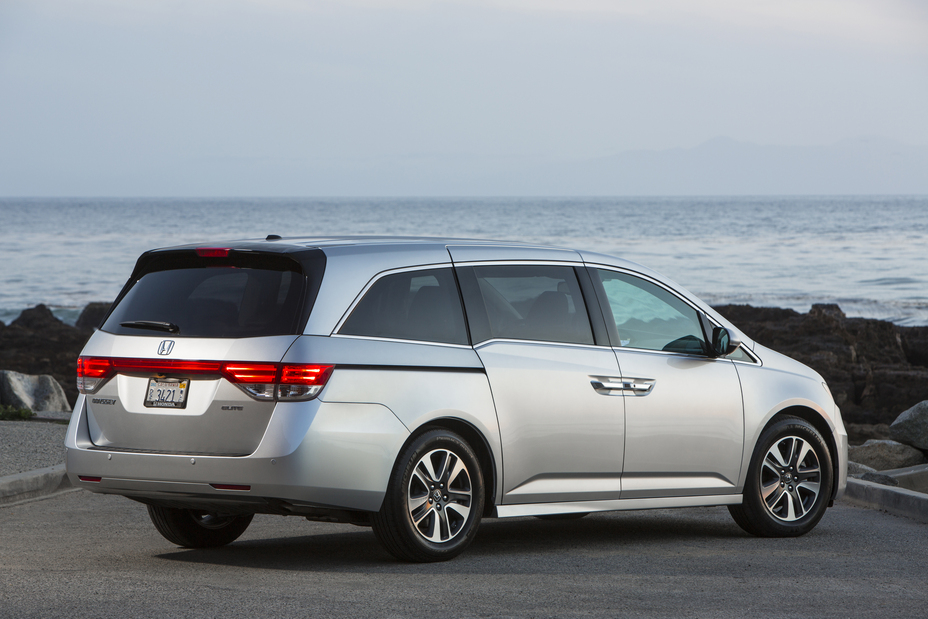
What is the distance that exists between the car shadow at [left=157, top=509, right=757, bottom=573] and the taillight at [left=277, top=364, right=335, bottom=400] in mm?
1134

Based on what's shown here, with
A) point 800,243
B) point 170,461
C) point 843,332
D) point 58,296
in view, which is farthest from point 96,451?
point 800,243

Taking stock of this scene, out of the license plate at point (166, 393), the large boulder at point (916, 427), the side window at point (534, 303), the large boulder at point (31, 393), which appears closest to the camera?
the license plate at point (166, 393)

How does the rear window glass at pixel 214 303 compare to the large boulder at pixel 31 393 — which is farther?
the large boulder at pixel 31 393

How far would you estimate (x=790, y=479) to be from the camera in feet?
27.5

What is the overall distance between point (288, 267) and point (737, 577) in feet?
9.89

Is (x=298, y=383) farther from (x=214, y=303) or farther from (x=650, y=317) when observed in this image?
(x=650, y=317)

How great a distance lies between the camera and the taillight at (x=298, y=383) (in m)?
6.21

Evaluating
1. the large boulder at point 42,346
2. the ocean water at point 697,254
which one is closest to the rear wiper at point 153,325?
the large boulder at point 42,346

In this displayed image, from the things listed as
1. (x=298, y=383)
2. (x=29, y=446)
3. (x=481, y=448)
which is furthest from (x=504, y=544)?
(x=29, y=446)

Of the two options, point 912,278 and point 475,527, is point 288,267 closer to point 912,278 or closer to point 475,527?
point 475,527

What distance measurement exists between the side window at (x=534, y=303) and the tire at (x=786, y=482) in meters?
1.66

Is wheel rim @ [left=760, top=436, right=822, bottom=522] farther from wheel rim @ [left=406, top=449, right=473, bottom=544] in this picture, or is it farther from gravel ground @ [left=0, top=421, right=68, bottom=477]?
gravel ground @ [left=0, top=421, right=68, bottom=477]

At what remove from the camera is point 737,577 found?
6.64 m

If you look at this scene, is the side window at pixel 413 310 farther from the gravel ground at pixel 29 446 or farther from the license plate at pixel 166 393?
the gravel ground at pixel 29 446
